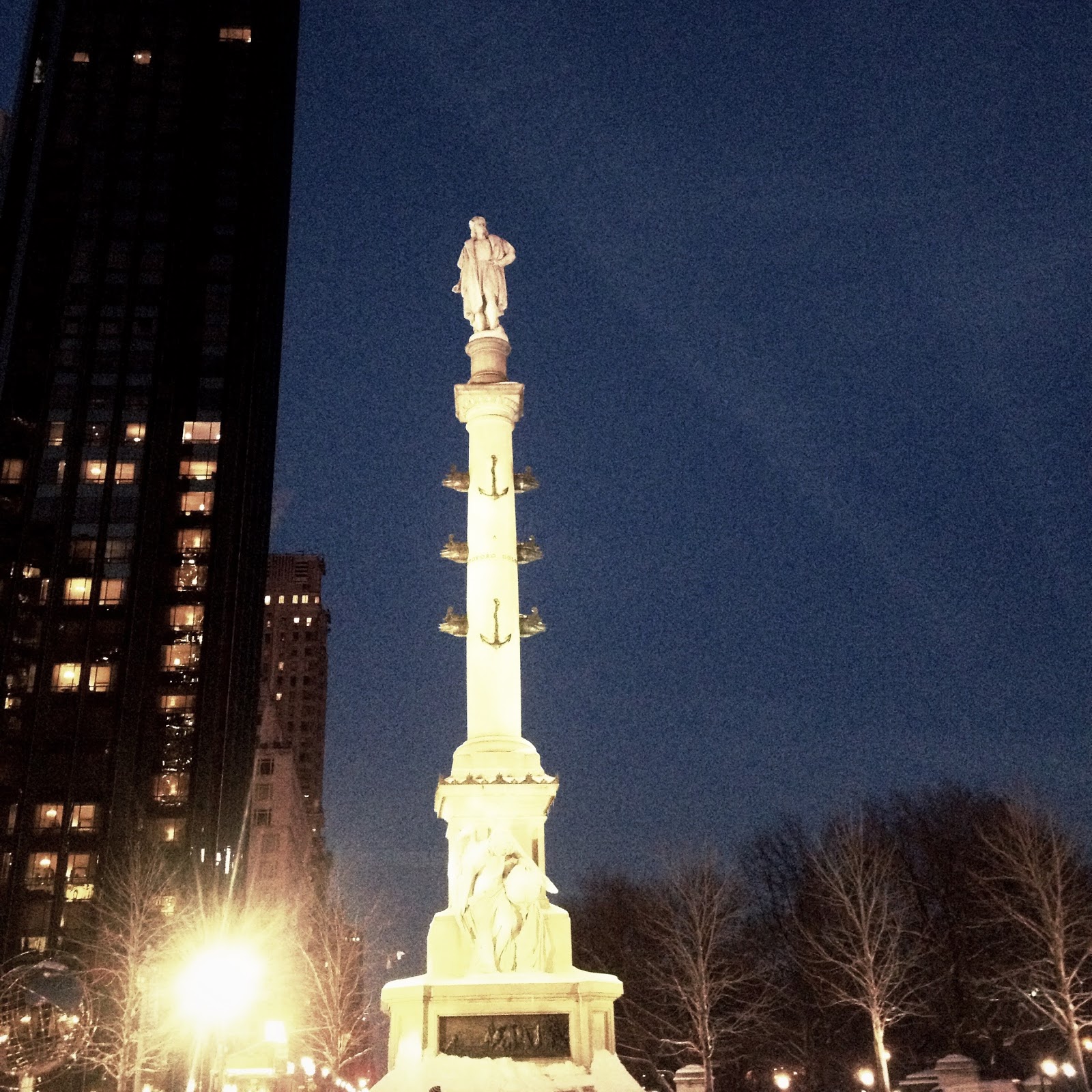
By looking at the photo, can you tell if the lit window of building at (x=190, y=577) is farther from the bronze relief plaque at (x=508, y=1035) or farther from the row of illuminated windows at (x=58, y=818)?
the bronze relief plaque at (x=508, y=1035)

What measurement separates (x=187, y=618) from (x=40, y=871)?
60.0ft

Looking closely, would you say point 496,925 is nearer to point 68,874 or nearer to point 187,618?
point 68,874

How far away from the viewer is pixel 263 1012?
76312 millimetres

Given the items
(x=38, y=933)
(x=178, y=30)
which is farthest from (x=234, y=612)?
(x=178, y=30)

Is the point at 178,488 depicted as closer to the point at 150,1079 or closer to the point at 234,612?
the point at 234,612

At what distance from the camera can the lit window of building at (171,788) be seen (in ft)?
237

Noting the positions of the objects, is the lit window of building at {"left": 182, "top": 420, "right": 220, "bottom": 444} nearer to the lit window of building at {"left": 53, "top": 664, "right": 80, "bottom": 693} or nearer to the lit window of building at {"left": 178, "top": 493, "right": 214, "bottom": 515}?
the lit window of building at {"left": 178, "top": 493, "right": 214, "bottom": 515}

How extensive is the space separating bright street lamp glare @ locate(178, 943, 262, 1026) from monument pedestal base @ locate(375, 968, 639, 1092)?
57.4 ft

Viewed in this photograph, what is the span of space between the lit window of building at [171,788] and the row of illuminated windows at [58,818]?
3971 millimetres

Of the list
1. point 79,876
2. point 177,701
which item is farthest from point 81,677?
point 79,876

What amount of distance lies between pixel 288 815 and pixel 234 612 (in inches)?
1457

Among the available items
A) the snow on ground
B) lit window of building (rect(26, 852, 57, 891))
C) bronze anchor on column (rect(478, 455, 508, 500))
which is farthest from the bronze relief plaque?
lit window of building (rect(26, 852, 57, 891))

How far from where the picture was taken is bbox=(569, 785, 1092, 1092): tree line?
1661 inches

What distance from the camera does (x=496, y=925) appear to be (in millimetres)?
24672
